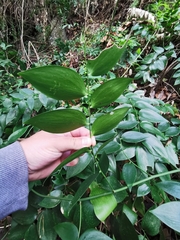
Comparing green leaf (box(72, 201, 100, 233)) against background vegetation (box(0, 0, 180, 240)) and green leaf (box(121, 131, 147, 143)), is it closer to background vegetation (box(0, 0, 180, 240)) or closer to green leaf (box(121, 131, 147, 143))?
background vegetation (box(0, 0, 180, 240))

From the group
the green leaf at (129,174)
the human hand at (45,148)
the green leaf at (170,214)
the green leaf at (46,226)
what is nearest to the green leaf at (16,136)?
the human hand at (45,148)

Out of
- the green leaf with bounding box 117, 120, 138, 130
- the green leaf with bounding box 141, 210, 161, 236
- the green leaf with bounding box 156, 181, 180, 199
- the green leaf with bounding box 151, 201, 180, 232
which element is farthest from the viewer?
the green leaf with bounding box 117, 120, 138, 130

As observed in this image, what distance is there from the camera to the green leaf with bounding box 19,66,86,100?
22cm

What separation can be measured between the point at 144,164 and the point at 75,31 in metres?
1.88

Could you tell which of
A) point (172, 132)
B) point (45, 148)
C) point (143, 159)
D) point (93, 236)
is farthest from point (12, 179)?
point (172, 132)

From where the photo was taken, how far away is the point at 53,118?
0.26m

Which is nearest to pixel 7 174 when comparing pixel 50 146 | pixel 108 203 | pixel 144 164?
pixel 50 146

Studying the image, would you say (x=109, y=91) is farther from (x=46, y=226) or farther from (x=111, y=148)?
(x=46, y=226)

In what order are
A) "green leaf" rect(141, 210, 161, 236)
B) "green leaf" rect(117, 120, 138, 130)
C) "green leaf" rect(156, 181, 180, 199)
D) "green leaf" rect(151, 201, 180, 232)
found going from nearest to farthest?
"green leaf" rect(151, 201, 180, 232) → "green leaf" rect(156, 181, 180, 199) → "green leaf" rect(141, 210, 161, 236) → "green leaf" rect(117, 120, 138, 130)

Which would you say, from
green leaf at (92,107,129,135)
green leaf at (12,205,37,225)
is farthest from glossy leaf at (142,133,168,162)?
green leaf at (12,205,37,225)

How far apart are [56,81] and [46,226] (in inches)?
15.5

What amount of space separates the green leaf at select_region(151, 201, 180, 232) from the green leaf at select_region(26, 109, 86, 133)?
150 mm

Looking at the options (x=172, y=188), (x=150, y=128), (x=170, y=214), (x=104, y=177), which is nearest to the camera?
(x=170, y=214)

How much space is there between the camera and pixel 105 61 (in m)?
0.26
